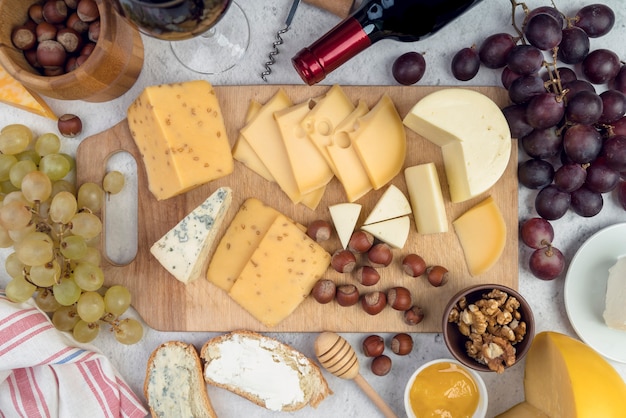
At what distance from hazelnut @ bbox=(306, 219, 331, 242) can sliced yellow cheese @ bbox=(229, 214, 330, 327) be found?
1 cm

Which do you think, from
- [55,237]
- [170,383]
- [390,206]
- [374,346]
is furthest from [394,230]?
[55,237]

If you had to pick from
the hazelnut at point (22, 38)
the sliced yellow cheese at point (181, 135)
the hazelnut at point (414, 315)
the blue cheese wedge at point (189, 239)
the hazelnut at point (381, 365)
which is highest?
the hazelnut at point (22, 38)

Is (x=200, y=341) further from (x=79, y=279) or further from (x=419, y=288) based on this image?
(x=419, y=288)

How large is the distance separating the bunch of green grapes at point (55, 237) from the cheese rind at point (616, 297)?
1025 millimetres

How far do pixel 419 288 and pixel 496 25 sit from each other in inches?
24.5

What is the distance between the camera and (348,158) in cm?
127

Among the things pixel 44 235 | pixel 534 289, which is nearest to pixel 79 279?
pixel 44 235

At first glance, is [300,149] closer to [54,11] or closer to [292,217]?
[292,217]

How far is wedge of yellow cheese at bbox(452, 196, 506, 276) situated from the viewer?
1.29 meters

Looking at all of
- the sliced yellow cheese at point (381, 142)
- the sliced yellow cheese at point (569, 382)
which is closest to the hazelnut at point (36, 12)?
the sliced yellow cheese at point (381, 142)

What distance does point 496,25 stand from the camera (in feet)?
4.37

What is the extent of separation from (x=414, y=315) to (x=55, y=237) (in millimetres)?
785

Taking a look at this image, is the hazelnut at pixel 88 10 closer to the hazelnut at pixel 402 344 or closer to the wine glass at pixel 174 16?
the wine glass at pixel 174 16

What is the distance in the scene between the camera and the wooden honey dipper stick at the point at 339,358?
1283mm
